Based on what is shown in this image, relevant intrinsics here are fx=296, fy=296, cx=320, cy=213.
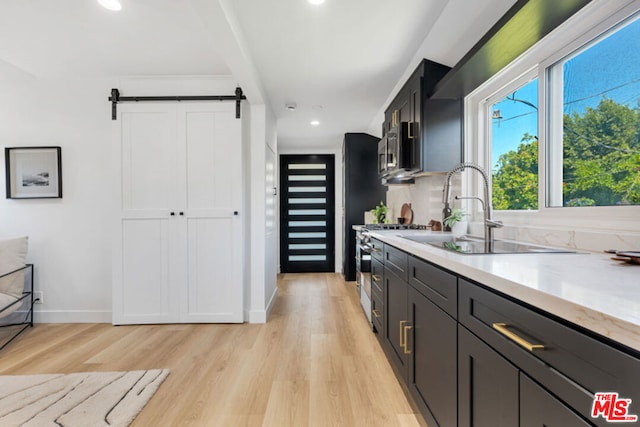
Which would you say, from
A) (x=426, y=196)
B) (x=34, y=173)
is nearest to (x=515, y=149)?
(x=426, y=196)

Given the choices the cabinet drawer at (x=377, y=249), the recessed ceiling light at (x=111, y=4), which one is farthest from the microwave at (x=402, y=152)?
the recessed ceiling light at (x=111, y=4)

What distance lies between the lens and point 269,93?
3.12m

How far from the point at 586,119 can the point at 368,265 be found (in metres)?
2.09

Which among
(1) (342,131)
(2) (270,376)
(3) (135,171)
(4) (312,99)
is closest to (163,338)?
(2) (270,376)

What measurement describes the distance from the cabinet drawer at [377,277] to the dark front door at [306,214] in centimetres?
301

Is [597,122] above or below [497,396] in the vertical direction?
above

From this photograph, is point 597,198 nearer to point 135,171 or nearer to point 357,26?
point 357,26

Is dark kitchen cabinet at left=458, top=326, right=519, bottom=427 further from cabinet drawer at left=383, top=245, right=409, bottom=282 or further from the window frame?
the window frame

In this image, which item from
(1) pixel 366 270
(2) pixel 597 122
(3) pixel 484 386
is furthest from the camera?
(1) pixel 366 270

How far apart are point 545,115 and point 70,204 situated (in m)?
4.07

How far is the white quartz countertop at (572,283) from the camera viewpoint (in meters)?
0.50

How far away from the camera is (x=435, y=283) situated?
1265 mm

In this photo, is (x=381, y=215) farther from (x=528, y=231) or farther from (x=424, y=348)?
(x=424, y=348)

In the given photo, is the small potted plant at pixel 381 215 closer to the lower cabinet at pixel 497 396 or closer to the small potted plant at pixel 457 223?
the small potted plant at pixel 457 223
